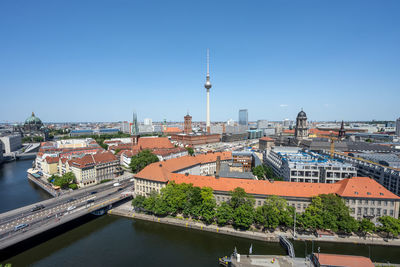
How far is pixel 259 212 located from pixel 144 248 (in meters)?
24.9

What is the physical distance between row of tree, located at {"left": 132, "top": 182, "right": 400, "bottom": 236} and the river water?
137 inches

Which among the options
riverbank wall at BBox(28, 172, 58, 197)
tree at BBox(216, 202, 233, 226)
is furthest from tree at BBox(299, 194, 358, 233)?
riverbank wall at BBox(28, 172, 58, 197)

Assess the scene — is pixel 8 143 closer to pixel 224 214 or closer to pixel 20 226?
pixel 20 226

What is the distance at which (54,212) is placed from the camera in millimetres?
48844

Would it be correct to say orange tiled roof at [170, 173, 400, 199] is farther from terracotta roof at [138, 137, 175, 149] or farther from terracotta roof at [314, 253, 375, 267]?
terracotta roof at [138, 137, 175, 149]

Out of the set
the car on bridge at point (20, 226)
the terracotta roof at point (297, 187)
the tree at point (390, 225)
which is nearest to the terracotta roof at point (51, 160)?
the car on bridge at point (20, 226)

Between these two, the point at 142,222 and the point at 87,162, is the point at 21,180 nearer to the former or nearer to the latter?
the point at 87,162

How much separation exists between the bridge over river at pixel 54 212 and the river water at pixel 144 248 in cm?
354

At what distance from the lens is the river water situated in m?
36.2

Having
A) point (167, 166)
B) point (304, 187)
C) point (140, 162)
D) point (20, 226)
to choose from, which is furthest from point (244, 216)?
point (140, 162)

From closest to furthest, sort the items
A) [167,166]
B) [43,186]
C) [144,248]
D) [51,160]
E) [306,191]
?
1. [144,248]
2. [306,191]
3. [167,166]
4. [43,186]
5. [51,160]

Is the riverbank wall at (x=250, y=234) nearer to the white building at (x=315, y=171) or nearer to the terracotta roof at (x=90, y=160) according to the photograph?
the white building at (x=315, y=171)

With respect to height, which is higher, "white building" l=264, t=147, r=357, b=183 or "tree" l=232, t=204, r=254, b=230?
"white building" l=264, t=147, r=357, b=183

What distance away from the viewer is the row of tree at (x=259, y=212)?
40344 mm
